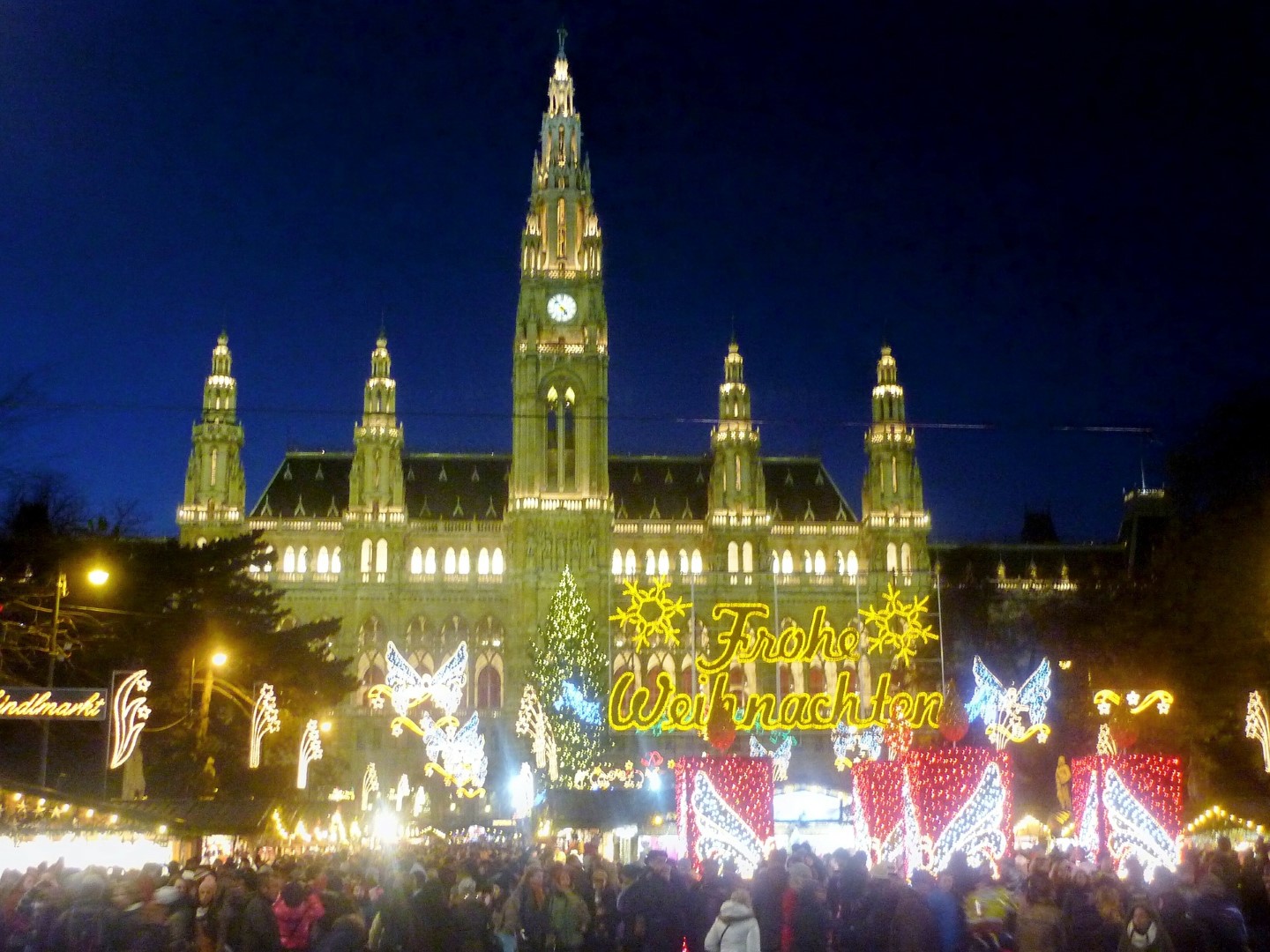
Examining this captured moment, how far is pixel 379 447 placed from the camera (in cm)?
7000

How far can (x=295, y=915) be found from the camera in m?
13.4

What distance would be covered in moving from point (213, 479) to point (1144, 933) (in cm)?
6356

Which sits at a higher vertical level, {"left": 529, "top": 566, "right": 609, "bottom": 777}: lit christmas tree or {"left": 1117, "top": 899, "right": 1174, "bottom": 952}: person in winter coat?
{"left": 529, "top": 566, "right": 609, "bottom": 777}: lit christmas tree

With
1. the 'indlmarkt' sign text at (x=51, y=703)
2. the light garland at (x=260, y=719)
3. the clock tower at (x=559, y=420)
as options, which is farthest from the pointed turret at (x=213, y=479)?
the 'indlmarkt' sign text at (x=51, y=703)

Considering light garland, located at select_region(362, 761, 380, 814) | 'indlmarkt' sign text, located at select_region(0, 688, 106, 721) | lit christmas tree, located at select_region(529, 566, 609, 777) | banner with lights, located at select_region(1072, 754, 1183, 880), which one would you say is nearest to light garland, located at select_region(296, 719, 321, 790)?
'indlmarkt' sign text, located at select_region(0, 688, 106, 721)

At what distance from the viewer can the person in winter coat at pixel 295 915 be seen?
1335 cm

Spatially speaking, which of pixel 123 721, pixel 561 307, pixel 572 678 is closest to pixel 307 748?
pixel 123 721

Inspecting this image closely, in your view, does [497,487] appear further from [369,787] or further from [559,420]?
[369,787]

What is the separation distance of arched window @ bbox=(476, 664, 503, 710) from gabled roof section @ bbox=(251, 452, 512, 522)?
286 inches

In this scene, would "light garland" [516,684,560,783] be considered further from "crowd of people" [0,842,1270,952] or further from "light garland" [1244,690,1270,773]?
"crowd of people" [0,842,1270,952]

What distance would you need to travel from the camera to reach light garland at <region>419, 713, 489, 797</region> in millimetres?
42469

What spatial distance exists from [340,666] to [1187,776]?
72.8 ft

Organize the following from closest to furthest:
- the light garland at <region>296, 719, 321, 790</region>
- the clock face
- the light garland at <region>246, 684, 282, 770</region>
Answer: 1. the light garland at <region>246, 684, 282, 770</region>
2. the light garland at <region>296, 719, 321, 790</region>
3. the clock face

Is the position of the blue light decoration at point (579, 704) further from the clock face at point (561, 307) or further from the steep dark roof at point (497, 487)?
the clock face at point (561, 307)
